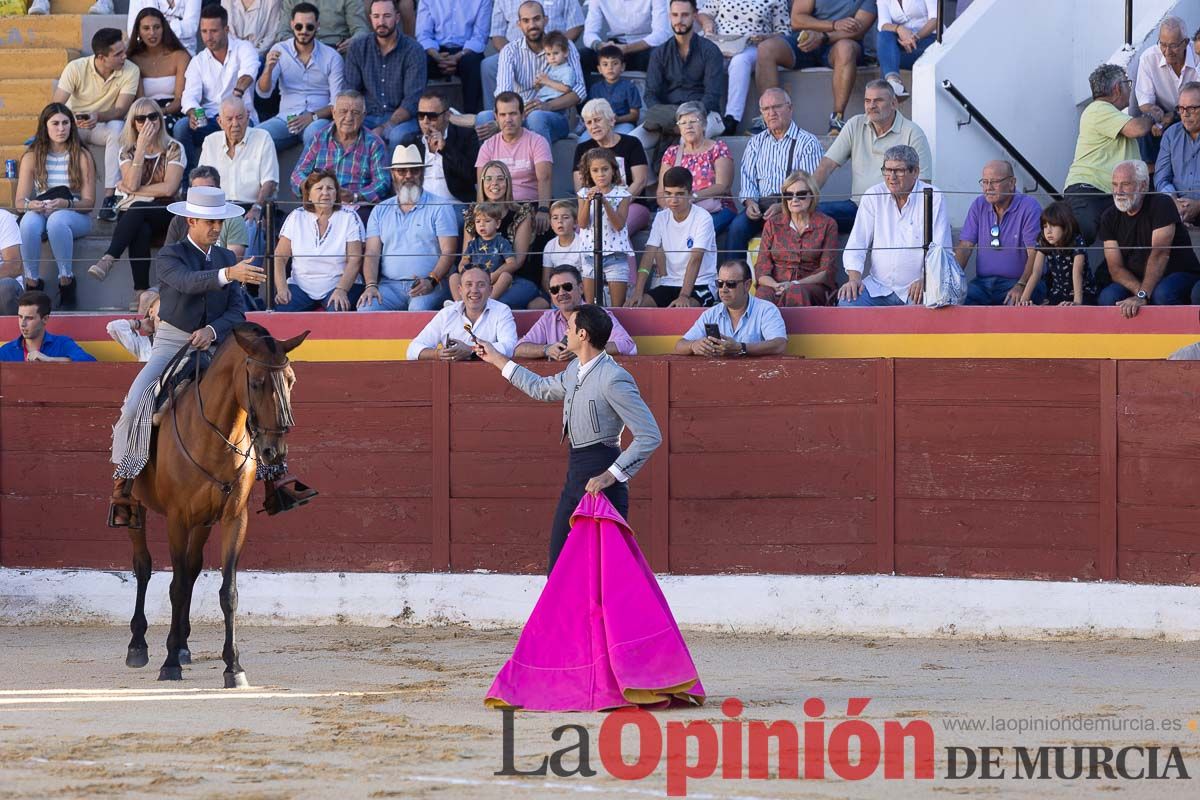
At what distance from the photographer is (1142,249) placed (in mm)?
8930

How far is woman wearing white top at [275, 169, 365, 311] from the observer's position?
10.0 metres

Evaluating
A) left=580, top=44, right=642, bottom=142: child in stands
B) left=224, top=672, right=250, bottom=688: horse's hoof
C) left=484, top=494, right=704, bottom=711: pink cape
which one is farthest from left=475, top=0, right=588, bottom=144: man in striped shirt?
left=484, top=494, right=704, bottom=711: pink cape

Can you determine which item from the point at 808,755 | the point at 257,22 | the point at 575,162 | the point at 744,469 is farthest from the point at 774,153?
the point at 808,755

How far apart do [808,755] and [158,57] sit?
8.30 meters

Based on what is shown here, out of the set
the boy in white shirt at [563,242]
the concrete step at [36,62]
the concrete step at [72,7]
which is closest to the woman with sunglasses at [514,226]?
the boy in white shirt at [563,242]

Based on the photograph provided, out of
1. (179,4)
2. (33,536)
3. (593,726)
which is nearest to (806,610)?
(593,726)

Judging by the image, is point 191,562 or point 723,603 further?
point 723,603

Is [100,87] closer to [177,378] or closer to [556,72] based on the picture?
[556,72]

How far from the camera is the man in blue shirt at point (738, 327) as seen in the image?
8.91m

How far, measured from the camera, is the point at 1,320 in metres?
10.3

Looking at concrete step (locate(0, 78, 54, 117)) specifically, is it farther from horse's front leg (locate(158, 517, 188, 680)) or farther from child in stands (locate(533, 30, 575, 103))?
horse's front leg (locate(158, 517, 188, 680))

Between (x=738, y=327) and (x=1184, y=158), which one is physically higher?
(x=1184, y=158)

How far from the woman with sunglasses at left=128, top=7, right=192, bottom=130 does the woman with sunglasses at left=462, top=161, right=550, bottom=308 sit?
10.2ft

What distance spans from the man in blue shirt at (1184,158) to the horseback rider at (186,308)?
16.0ft
